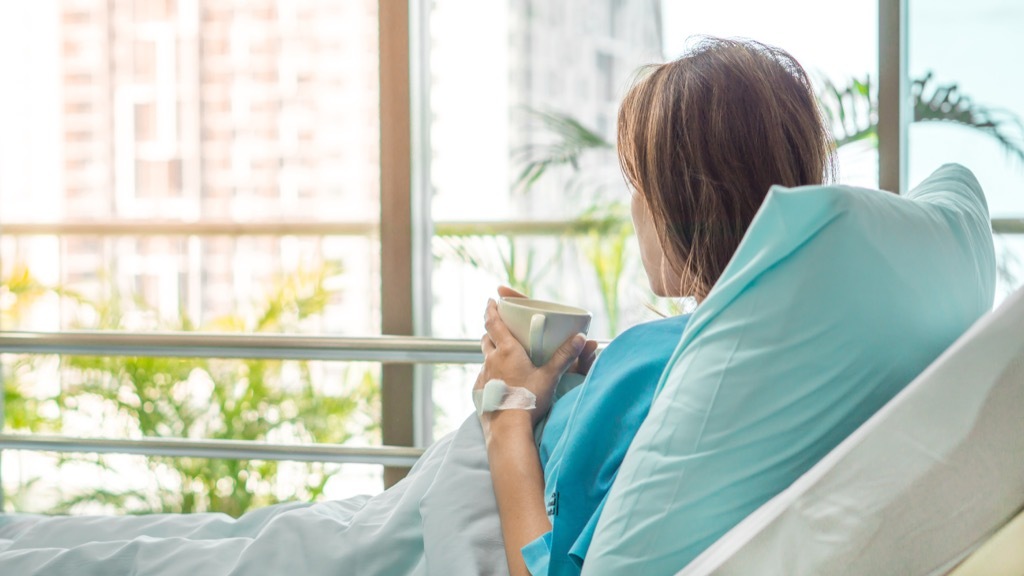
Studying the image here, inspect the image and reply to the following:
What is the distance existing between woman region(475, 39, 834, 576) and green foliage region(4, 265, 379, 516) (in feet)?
5.09

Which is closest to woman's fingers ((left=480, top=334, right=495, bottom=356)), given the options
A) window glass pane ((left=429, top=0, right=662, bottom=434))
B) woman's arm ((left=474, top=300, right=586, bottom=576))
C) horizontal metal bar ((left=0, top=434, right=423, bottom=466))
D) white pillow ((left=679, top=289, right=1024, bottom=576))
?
woman's arm ((left=474, top=300, right=586, bottom=576))

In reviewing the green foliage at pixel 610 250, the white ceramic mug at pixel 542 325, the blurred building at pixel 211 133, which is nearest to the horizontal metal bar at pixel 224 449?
the green foliage at pixel 610 250

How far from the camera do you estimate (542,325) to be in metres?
1.05

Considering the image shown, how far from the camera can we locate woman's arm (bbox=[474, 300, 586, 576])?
0.91 m

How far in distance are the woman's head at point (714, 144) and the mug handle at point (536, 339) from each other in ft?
0.56

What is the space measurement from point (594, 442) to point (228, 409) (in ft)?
5.93

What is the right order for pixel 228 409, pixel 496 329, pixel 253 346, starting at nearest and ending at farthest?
pixel 496 329 < pixel 253 346 < pixel 228 409

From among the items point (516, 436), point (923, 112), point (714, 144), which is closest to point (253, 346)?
point (516, 436)

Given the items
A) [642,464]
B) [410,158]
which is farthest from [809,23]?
[642,464]

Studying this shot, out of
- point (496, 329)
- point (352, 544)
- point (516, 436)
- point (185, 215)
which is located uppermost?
point (185, 215)

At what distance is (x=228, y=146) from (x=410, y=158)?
1021 mm

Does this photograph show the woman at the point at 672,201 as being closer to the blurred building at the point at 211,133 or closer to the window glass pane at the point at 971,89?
the window glass pane at the point at 971,89

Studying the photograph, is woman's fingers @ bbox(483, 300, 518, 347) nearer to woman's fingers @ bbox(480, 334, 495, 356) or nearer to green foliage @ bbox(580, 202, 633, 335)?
woman's fingers @ bbox(480, 334, 495, 356)

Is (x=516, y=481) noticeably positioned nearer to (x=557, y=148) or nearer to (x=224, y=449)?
(x=224, y=449)
